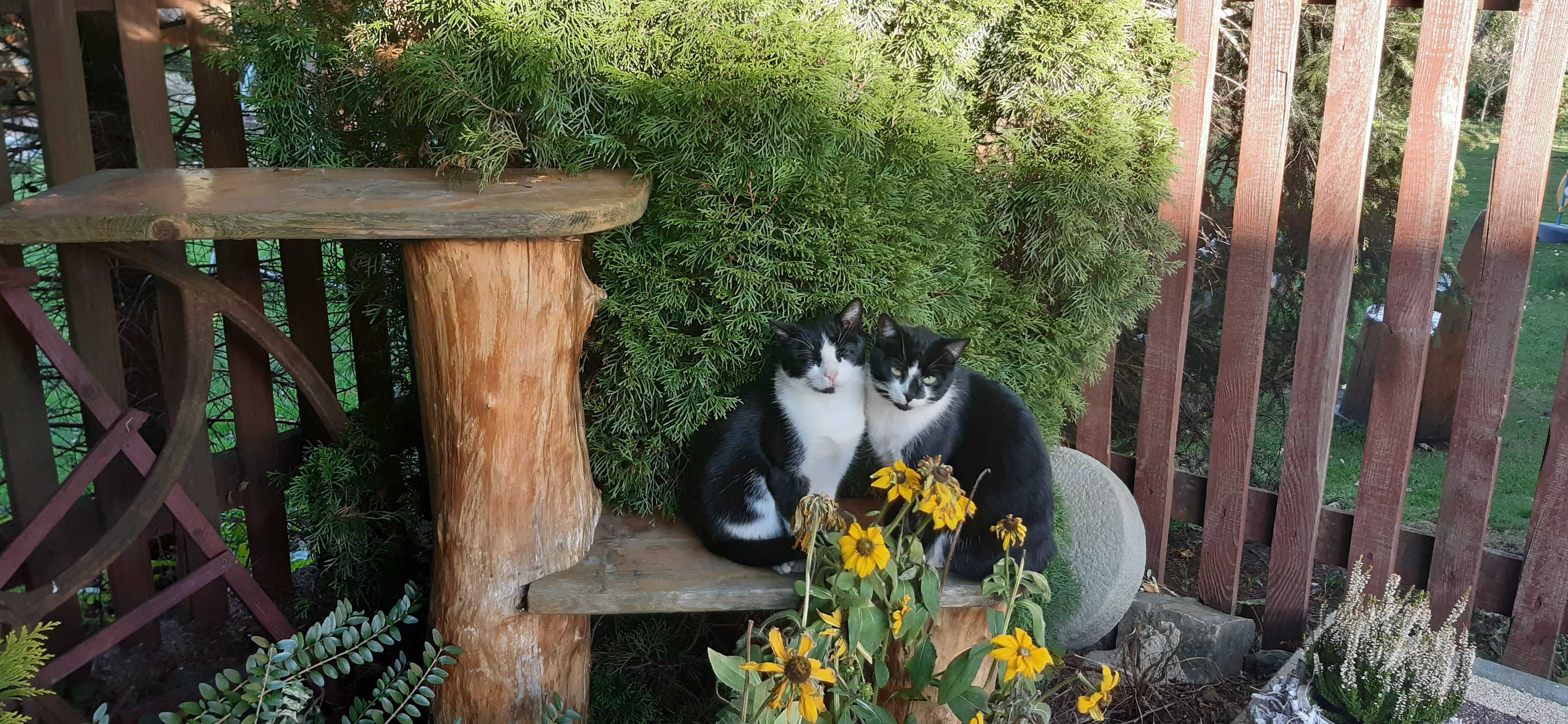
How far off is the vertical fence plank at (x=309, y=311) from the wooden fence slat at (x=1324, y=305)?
2.69 m

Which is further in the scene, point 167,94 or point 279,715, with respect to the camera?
point 167,94

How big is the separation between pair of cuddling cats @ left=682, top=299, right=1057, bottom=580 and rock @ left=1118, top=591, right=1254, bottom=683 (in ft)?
3.36

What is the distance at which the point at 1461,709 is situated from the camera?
2496mm

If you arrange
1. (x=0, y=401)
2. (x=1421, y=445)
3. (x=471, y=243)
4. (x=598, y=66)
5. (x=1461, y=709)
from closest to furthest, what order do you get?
(x=471, y=243) < (x=598, y=66) < (x=0, y=401) < (x=1461, y=709) < (x=1421, y=445)

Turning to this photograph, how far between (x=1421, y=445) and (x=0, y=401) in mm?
5050

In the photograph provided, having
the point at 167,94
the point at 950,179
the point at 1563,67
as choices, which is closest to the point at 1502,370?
the point at 1563,67

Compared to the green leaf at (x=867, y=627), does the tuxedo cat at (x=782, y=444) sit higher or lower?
higher

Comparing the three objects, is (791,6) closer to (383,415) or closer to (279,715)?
(383,415)

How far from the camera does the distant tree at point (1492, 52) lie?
13.1 feet

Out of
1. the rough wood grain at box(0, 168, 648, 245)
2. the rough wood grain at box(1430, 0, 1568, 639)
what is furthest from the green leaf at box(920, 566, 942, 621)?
the rough wood grain at box(1430, 0, 1568, 639)

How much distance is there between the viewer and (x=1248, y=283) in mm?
2883

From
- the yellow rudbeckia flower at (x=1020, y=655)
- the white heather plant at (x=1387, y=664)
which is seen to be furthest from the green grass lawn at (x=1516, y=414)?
the yellow rudbeckia flower at (x=1020, y=655)

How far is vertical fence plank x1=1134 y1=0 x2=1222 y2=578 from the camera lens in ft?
9.21

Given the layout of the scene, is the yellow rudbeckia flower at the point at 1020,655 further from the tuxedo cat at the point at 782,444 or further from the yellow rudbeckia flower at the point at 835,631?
the tuxedo cat at the point at 782,444
